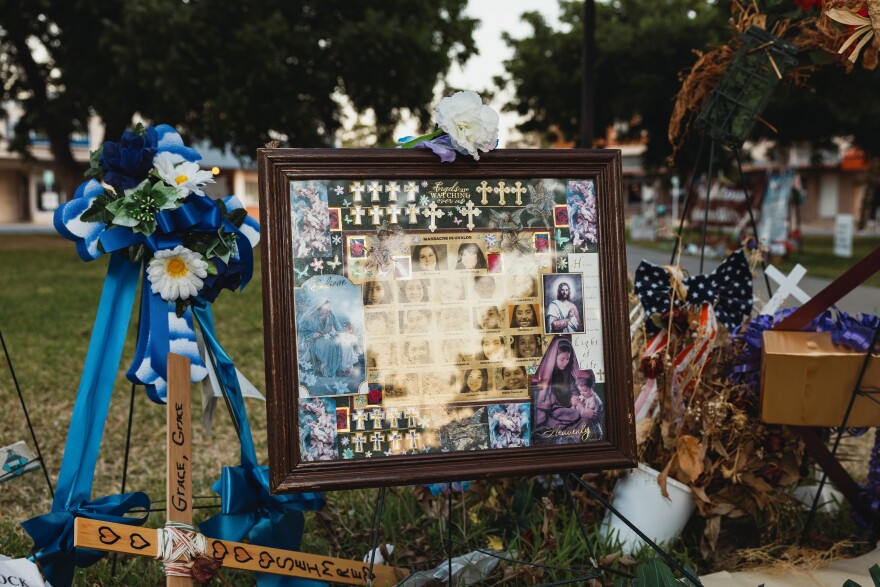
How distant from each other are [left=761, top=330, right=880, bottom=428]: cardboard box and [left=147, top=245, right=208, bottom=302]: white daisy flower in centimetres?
164

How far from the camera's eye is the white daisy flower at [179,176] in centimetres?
195

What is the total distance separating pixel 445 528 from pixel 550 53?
15.9 metres

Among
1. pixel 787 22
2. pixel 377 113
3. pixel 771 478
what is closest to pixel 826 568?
pixel 771 478

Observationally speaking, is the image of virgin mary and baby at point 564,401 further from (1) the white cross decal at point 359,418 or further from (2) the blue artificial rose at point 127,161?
(2) the blue artificial rose at point 127,161

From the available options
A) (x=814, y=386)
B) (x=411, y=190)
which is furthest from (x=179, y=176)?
(x=814, y=386)

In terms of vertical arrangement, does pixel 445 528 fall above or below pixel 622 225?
below

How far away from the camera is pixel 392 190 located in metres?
1.84

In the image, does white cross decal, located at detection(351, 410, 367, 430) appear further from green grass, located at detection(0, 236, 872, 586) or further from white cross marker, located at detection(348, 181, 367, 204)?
white cross marker, located at detection(348, 181, 367, 204)

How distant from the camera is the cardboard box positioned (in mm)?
2291

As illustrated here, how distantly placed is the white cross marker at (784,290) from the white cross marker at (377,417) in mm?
1534

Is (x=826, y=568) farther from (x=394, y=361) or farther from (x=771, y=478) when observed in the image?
(x=394, y=361)

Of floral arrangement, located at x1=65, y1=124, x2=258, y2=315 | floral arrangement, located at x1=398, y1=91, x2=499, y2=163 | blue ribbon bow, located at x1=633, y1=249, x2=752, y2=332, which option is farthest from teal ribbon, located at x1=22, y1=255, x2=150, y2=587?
blue ribbon bow, located at x1=633, y1=249, x2=752, y2=332

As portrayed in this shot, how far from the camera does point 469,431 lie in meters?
1.83

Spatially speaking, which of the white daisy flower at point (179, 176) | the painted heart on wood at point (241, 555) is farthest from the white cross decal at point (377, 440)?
the white daisy flower at point (179, 176)
